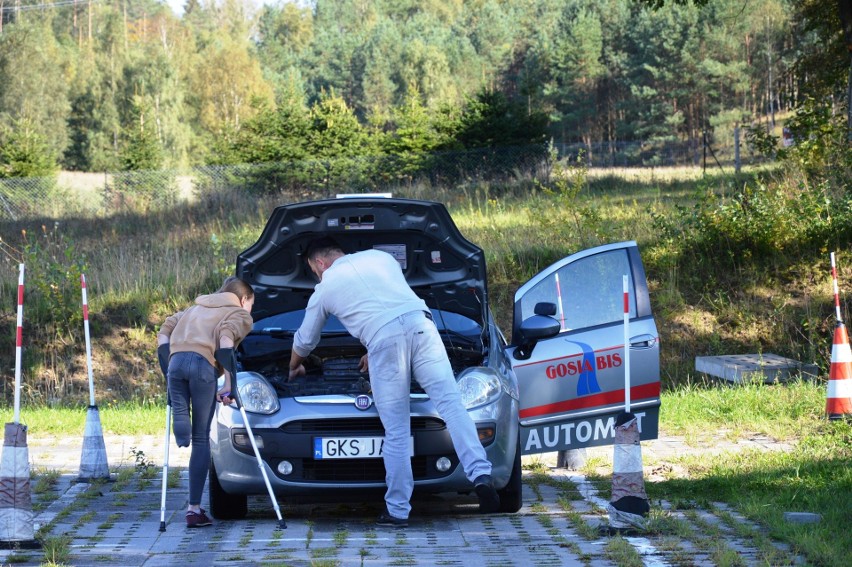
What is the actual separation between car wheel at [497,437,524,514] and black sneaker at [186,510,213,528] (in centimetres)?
182

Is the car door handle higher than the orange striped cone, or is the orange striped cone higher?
the car door handle

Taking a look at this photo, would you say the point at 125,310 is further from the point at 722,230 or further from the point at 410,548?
the point at 410,548

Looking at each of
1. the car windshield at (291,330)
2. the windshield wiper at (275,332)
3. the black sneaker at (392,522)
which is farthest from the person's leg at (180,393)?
the windshield wiper at (275,332)

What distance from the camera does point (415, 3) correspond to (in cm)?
16150

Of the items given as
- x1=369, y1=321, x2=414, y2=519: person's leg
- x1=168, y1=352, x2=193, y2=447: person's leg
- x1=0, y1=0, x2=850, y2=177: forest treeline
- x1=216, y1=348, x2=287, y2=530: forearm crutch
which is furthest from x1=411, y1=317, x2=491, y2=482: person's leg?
x1=0, y1=0, x2=850, y2=177: forest treeline

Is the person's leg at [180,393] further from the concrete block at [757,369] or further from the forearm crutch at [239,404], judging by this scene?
the concrete block at [757,369]

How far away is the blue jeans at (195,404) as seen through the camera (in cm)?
691

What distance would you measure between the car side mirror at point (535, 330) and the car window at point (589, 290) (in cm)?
39

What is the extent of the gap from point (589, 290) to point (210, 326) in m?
2.93

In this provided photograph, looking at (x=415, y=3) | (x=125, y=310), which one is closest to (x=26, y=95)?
(x=125, y=310)

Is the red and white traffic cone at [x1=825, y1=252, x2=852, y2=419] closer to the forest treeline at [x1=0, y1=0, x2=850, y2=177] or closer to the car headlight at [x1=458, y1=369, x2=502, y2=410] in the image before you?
the car headlight at [x1=458, y1=369, x2=502, y2=410]

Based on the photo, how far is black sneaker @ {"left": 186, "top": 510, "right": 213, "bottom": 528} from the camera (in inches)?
267

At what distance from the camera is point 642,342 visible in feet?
26.1

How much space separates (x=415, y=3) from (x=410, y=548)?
161m
